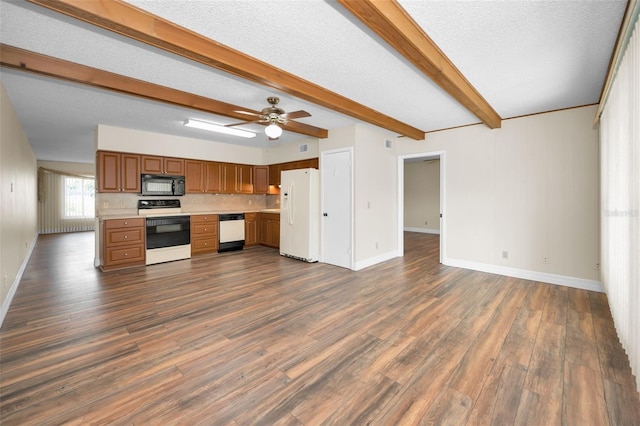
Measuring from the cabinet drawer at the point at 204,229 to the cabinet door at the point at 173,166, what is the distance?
1.15 metres

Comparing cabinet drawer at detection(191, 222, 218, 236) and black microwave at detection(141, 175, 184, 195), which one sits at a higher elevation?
black microwave at detection(141, 175, 184, 195)

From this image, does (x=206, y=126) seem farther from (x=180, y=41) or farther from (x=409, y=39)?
(x=409, y=39)

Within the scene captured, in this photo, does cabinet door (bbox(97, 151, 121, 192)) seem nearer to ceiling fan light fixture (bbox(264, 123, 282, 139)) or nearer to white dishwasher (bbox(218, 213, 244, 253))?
white dishwasher (bbox(218, 213, 244, 253))

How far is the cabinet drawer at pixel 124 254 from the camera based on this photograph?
15.6ft

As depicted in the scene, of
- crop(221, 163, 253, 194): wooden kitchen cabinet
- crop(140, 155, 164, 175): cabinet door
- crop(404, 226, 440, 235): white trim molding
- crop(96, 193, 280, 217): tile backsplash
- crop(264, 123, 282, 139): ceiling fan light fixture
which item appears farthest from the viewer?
crop(404, 226, 440, 235): white trim molding

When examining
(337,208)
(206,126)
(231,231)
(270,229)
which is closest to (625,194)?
(337,208)

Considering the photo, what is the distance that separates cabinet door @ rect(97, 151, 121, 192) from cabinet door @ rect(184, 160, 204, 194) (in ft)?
4.00

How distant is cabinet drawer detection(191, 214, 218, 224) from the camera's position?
5.89m

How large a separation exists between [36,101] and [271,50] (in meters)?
3.50

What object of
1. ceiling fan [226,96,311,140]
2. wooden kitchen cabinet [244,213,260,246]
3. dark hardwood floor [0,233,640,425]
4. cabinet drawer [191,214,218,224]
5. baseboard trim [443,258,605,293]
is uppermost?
ceiling fan [226,96,311,140]

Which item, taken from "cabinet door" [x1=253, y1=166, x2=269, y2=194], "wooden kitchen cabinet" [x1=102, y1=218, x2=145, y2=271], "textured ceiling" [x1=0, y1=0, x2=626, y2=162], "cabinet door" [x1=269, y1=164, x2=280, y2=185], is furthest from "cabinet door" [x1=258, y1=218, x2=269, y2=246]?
"textured ceiling" [x1=0, y1=0, x2=626, y2=162]

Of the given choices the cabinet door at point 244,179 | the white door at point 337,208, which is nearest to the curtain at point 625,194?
the white door at point 337,208

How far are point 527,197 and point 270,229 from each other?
16.7 ft

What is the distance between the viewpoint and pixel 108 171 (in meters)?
5.04
